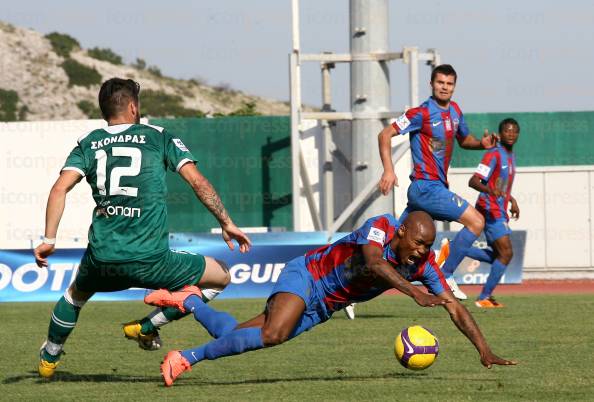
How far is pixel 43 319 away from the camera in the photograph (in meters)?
14.8

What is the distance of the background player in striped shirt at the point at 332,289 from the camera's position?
8.02 meters

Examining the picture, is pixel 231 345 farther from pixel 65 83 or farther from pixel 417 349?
pixel 65 83

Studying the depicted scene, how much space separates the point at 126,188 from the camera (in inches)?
325

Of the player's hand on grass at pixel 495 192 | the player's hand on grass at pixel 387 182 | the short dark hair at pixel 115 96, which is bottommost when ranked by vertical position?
the player's hand on grass at pixel 495 192

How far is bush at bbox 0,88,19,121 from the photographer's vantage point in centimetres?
6156

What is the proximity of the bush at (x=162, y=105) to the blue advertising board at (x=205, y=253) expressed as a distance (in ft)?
160

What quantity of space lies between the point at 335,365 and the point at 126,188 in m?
2.40

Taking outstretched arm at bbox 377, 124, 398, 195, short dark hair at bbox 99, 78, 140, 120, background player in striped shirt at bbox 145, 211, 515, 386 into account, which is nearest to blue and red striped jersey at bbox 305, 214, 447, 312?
background player in striped shirt at bbox 145, 211, 515, 386

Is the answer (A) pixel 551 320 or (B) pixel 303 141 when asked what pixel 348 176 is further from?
(A) pixel 551 320

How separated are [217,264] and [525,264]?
1707 centimetres

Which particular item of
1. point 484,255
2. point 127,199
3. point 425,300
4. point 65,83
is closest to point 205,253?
point 484,255

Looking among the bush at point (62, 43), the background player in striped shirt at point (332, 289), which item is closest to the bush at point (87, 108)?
the bush at point (62, 43)

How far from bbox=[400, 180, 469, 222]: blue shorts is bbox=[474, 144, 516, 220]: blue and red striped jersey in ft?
10.4

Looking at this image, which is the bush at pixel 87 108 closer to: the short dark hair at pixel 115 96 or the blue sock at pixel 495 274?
the blue sock at pixel 495 274
